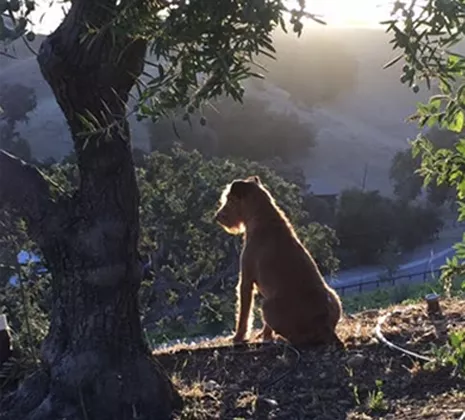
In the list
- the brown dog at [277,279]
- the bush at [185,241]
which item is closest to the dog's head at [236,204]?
the brown dog at [277,279]

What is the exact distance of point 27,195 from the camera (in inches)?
167

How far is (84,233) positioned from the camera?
13.6ft

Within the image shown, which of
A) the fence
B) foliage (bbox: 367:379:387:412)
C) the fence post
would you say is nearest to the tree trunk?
the fence post

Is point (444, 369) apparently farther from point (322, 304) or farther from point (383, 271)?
point (383, 271)

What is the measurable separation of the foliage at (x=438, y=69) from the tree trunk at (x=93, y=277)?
4.83 feet

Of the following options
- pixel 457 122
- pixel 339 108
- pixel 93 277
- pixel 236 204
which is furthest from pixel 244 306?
pixel 339 108

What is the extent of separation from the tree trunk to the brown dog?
175 cm

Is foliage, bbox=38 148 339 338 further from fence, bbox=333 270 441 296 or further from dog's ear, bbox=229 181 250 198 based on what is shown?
fence, bbox=333 270 441 296

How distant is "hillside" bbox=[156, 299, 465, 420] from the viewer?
4238 millimetres

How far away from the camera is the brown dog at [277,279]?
584 centimetres

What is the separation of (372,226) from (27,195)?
3467 cm

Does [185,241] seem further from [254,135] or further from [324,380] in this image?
[254,135]

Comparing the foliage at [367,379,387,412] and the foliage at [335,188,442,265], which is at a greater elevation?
the foliage at [335,188,442,265]

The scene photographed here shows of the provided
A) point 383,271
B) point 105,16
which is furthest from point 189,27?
point 383,271
